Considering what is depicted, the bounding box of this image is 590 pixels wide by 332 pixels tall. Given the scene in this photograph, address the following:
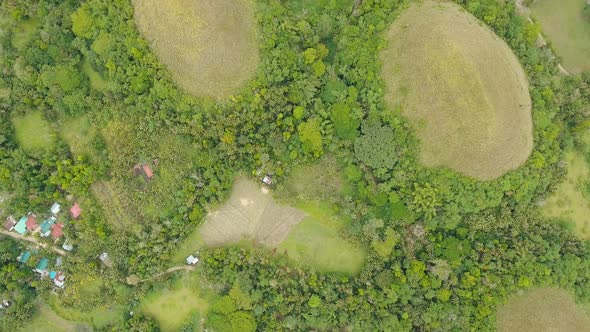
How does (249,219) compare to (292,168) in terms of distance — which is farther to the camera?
(249,219)

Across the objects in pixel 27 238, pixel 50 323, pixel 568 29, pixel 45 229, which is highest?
pixel 568 29

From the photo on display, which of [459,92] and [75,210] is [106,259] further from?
[459,92]

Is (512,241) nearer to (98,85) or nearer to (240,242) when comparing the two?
(240,242)

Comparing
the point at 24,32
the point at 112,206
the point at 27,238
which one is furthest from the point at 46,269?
the point at 24,32

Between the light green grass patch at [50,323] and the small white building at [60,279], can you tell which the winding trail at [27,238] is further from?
the light green grass patch at [50,323]

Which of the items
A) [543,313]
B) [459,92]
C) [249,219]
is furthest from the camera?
[249,219]

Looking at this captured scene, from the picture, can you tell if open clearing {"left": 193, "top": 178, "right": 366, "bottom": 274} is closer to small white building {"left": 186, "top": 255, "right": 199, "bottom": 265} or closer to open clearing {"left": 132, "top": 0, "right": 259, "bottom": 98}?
small white building {"left": 186, "top": 255, "right": 199, "bottom": 265}

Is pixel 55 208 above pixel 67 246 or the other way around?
above
